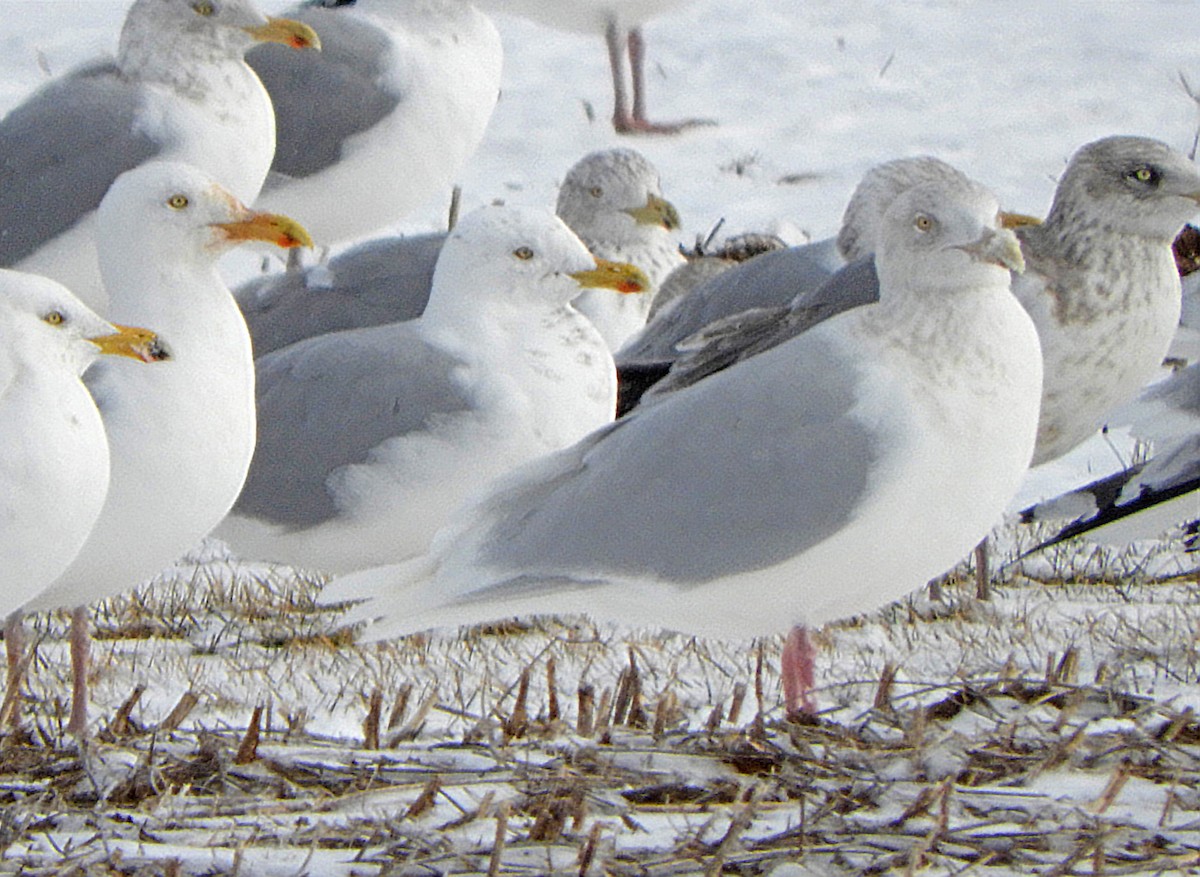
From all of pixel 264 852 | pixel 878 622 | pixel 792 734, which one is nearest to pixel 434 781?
pixel 264 852

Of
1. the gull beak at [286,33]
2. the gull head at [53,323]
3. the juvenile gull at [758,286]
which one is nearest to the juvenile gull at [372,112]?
the gull beak at [286,33]

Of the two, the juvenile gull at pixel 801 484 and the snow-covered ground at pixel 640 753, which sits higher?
the juvenile gull at pixel 801 484

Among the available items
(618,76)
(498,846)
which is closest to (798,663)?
(498,846)

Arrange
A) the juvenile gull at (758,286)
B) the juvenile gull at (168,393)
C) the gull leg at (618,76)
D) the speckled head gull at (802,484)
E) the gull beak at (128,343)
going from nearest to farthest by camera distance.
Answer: the gull beak at (128,343) < the speckled head gull at (802,484) < the juvenile gull at (168,393) < the juvenile gull at (758,286) < the gull leg at (618,76)

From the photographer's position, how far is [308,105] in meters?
8.89

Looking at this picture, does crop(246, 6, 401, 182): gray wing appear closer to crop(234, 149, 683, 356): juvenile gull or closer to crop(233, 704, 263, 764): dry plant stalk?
crop(234, 149, 683, 356): juvenile gull

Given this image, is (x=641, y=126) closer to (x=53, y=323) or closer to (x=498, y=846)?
(x=53, y=323)

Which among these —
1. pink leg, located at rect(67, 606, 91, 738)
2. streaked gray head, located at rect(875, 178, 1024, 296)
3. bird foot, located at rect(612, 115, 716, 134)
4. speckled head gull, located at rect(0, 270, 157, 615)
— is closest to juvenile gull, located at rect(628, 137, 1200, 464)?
streaked gray head, located at rect(875, 178, 1024, 296)

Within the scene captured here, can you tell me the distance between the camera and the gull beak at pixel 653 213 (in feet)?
29.1

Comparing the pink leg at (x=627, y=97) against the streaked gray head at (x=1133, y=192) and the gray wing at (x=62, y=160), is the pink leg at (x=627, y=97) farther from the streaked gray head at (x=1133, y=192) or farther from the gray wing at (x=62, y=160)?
the streaked gray head at (x=1133, y=192)

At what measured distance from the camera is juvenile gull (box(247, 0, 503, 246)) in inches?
349

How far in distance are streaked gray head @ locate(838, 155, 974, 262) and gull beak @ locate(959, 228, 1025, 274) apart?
2.49 meters

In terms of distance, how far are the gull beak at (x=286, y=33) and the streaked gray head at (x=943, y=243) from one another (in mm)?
3555

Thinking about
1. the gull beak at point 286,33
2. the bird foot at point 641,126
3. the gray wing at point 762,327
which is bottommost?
the gray wing at point 762,327
